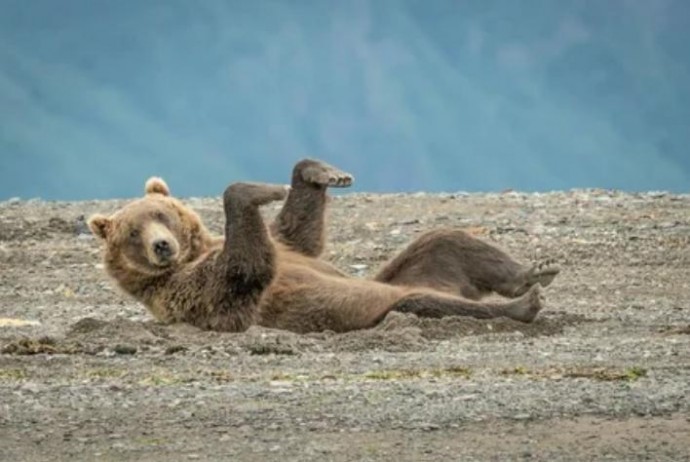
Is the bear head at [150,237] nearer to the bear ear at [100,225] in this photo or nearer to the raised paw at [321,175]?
the bear ear at [100,225]

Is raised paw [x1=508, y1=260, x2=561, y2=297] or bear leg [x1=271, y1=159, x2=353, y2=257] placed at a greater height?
bear leg [x1=271, y1=159, x2=353, y2=257]

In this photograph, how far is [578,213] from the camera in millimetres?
20797

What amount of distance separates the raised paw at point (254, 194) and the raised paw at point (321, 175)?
64 centimetres

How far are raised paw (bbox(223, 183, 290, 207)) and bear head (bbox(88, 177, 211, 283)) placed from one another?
2.00 feet

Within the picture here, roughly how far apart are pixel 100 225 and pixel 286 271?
138cm

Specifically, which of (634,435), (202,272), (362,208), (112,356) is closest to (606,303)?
(202,272)

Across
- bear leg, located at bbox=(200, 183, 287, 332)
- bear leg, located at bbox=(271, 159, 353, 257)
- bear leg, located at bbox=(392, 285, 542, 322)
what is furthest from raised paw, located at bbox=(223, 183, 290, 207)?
bear leg, located at bbox=(392, 285, 542, 322)

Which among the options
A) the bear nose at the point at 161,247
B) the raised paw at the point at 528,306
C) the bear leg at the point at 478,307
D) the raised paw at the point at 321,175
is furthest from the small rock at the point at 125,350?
the raised paw at the point at 528,306

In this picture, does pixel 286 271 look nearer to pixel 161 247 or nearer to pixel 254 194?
pixel 254 194

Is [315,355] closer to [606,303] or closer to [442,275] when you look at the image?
[442,275]

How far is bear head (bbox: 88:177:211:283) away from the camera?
1255 cm

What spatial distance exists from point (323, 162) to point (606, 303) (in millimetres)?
2518

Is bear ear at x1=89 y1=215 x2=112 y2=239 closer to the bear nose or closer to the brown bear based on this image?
the brown bear

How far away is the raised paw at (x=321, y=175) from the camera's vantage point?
12.8 meters
